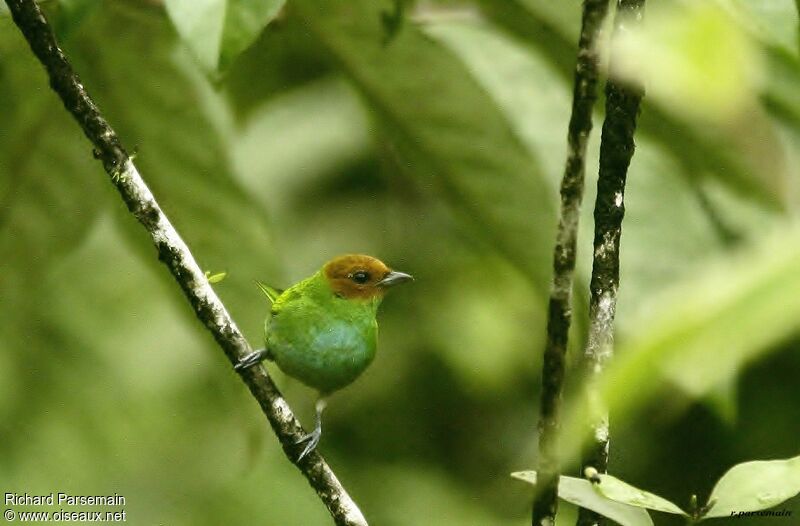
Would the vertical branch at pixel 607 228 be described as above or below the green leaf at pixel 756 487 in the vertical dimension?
above

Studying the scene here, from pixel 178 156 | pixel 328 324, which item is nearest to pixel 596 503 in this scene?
pixel 178 156

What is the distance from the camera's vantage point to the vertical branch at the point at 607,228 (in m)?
0.67

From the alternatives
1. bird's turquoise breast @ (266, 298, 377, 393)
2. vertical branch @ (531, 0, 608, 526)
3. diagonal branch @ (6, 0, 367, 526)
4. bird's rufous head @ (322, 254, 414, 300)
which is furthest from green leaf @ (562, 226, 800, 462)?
bird's rufous head @ (322, 254, 414, 300)

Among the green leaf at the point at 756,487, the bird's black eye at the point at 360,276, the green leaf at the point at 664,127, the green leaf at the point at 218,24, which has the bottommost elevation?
the bird's black eye at the point at 360,276

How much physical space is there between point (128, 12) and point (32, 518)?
1.50 metres

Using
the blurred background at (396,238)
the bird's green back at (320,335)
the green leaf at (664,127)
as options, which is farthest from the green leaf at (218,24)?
the bird's green back at (320,335)

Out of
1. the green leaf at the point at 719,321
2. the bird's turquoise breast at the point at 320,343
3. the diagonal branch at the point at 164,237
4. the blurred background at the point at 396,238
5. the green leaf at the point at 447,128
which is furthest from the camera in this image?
the bird's turquoise breast at the point at 320,343

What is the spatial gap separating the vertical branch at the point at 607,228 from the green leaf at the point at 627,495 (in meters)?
0.04

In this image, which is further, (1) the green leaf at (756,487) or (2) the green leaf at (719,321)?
(1) the green leaf at (756,487)

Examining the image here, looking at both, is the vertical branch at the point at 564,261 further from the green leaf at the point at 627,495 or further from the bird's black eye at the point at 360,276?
the bird's black eye at the point at 360,276

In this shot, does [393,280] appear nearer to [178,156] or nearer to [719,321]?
[178,156]

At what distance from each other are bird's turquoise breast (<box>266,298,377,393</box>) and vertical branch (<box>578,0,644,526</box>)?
756 mm

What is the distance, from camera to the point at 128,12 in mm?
1244

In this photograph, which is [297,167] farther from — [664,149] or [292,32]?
[664,149]
